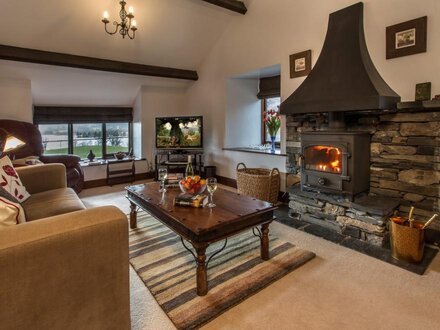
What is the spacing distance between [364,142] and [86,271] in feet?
9.09

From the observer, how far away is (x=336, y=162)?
2.93 m

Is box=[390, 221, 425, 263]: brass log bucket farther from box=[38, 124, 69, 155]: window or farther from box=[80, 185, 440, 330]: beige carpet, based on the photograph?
box=[38, 124, 69, 155]: window

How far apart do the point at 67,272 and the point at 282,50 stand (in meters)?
3.76

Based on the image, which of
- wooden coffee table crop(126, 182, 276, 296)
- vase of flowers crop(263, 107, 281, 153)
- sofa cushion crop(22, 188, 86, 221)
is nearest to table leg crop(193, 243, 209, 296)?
wooden coffee table crop(126, 182, 276, 296)

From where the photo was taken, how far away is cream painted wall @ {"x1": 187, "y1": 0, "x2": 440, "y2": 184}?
262cm

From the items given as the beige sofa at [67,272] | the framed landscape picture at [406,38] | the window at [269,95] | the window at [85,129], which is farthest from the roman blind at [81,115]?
the framed landscape picture at [406,38]

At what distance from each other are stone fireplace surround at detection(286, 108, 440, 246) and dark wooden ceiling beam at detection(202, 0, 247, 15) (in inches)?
97.8

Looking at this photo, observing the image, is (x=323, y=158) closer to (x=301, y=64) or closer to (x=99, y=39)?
(x=301, y=64)

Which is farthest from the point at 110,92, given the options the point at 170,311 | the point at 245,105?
the point at 170,311

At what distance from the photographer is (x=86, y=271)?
48.0 inches

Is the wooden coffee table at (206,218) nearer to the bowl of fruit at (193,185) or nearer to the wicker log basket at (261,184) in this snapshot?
the bowl of fruit at (193,185)

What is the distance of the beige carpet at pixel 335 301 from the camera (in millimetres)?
1615

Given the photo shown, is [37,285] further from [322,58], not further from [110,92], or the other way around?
[110,92]

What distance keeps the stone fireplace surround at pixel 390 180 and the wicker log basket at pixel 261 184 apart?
652 mm
